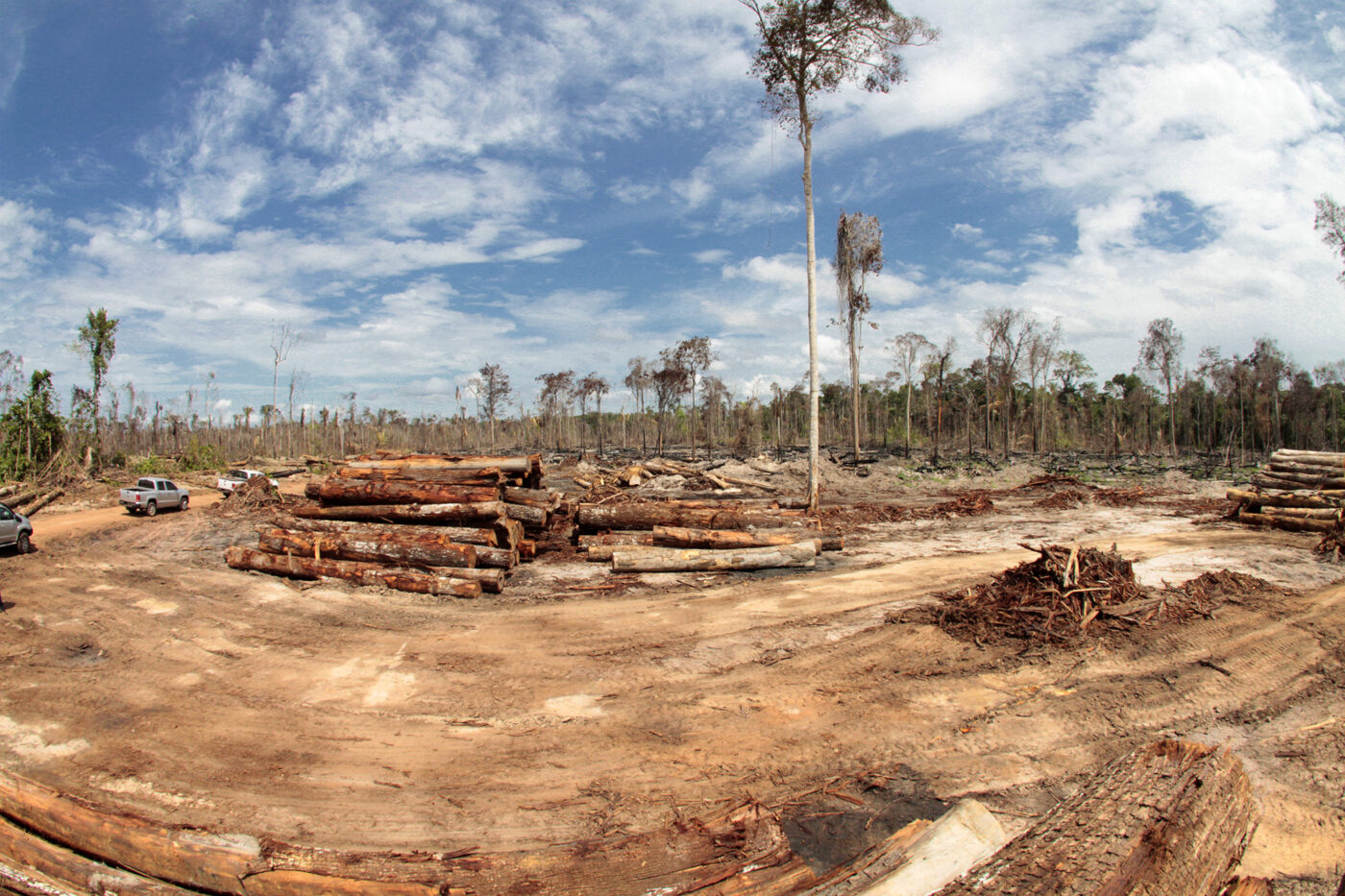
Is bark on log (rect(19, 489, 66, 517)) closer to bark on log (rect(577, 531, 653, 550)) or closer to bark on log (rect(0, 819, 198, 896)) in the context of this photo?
bark on log (rect(577, 531, 653, 550))

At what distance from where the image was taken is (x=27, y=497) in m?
22.3

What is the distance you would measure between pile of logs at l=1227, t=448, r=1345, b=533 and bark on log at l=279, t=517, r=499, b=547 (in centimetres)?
1707

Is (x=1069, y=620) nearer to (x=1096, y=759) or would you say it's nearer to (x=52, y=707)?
(x=1096, y=759)

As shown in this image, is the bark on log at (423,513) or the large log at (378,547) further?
the bark on log at (423,513)

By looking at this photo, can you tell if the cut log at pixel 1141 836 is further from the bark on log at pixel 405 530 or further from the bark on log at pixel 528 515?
the bark on log at pixel 528 515

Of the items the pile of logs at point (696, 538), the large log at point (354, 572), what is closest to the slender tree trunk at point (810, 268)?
the pile of logs at point (696, 538)

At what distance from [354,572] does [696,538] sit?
5.83 metres

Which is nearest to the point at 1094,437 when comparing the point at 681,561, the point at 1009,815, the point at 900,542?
the point at 900,542

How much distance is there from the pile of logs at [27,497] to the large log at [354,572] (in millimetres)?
17366

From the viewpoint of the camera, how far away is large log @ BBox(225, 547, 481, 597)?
31.8ft

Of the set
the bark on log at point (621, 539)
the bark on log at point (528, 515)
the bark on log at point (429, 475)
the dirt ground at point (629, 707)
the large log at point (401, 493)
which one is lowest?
the dirt ground at point (629, 707)

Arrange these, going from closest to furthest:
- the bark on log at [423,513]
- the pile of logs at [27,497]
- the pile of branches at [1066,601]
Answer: the pile of branches at [1066,601] → the bark on log at [423,513] → the pile of logs at [27,497]

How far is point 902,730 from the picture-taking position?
5.10 metres

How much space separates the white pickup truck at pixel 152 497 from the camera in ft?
66.1
